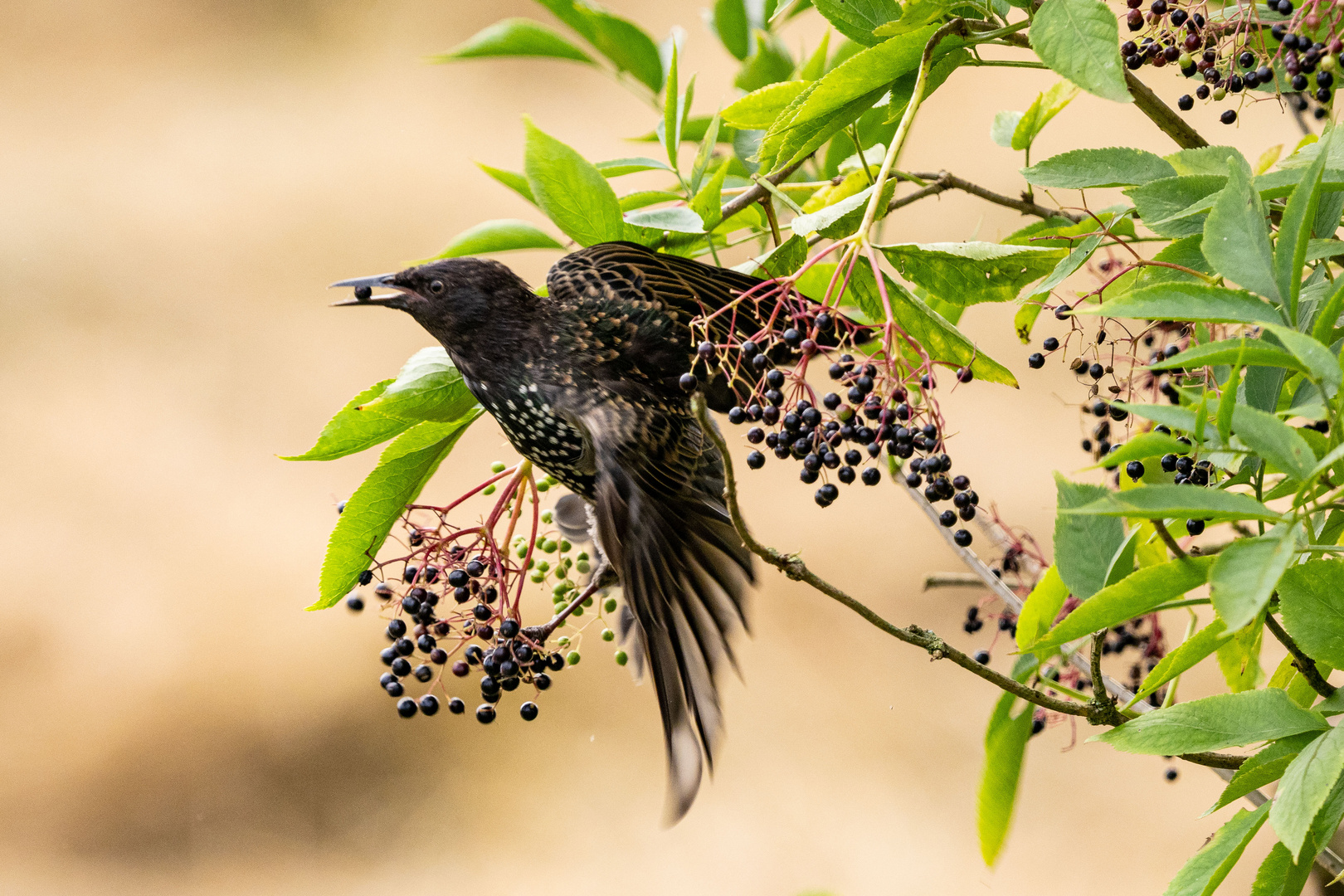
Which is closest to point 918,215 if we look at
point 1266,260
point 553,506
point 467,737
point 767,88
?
point 467,737

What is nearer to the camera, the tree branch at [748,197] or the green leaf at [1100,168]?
the green leaf at [1100,168]

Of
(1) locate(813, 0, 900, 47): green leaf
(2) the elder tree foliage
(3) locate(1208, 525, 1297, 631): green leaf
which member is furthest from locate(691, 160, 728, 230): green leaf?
(3) locate(1208, 525, 1297, 631): green leaf

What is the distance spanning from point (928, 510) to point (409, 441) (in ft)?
1.26

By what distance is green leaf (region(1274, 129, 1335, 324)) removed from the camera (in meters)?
0.48

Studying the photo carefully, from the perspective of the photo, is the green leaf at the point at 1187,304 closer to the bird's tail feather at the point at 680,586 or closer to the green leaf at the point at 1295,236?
the green leaf at the point at 1295,236

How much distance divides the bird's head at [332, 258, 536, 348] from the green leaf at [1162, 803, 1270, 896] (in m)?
0.59

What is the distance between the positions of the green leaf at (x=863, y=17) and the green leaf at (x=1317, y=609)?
40 cm

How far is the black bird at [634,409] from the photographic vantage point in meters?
0.81

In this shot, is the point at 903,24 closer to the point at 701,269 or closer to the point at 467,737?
the point at 701,269

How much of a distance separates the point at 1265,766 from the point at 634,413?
46cm

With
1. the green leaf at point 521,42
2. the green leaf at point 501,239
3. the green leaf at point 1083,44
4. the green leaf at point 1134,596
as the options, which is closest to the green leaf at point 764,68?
the green leaf at point 521,42

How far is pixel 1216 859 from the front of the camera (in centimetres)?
53

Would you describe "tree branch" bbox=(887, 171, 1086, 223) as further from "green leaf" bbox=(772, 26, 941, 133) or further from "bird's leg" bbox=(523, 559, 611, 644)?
"bird's leg" bbox=(523, 559, 611, 644)

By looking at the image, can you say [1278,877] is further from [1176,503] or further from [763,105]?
[763,105]
